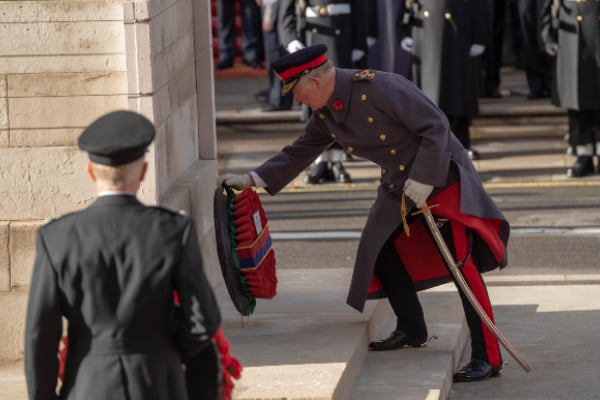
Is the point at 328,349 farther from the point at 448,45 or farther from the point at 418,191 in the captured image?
the point at 448,45

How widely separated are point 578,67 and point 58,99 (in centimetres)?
653

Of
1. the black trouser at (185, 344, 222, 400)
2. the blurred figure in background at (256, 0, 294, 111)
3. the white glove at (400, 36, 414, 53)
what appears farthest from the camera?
the blurred figure in background at (256, 0, 294, 111)

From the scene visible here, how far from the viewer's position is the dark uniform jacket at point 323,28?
12.5 meters

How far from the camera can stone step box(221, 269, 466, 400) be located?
6.36 meters

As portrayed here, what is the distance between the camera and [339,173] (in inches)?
495

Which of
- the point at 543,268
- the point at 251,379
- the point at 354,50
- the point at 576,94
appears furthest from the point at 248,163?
the point at 251,379

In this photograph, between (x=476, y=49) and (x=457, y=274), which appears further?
(x=476, y=49)

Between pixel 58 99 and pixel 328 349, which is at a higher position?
pixel 58 99

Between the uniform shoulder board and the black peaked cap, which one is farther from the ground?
the black peaked cap

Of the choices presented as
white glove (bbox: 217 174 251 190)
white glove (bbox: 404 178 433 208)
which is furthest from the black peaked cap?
white glove (bbox: 217 174 251 190)

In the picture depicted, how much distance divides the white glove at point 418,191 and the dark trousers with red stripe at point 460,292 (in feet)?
0.83

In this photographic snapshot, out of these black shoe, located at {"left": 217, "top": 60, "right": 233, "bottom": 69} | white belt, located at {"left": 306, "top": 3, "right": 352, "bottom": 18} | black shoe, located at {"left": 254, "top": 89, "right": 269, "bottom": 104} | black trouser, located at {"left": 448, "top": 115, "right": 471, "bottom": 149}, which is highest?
white belt, located at {"left": 306, "top": 3, "right": 352, "bottom": 18}

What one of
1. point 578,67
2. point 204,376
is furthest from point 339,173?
point 204,376

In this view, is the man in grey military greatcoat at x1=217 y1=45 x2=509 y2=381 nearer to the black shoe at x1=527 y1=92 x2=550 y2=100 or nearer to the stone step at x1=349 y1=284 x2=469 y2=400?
the stone step at x1=349 y1=284 x2=469 y2=400
